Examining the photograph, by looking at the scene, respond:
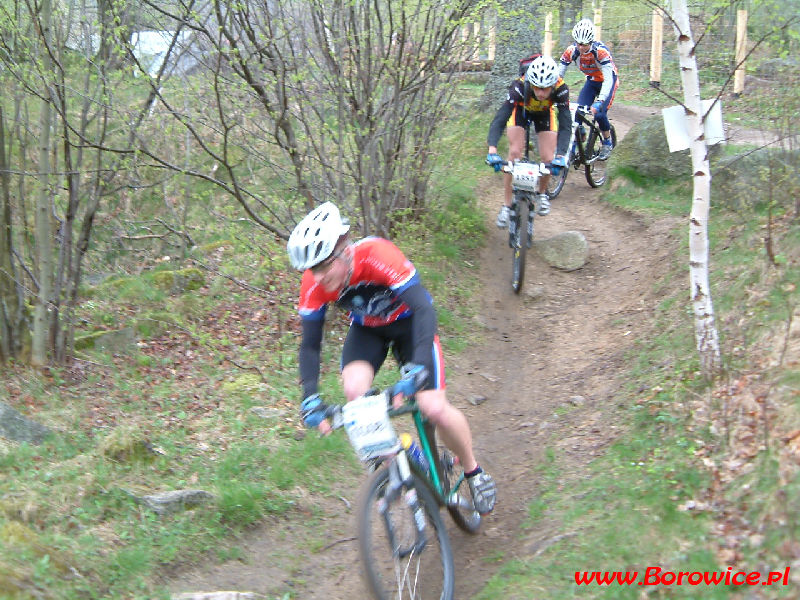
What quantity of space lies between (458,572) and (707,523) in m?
1.29

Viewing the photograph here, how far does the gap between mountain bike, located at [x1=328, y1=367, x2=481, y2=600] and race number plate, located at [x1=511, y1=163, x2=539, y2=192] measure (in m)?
4.62

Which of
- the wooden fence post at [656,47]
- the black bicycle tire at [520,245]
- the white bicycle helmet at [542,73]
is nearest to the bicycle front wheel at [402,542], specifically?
the black bicycle tire at [520,245]

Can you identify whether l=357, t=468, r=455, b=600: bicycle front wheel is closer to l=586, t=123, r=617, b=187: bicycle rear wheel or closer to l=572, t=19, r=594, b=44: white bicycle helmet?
l=572, t=19, r=594, b=44: white bicycle helmet

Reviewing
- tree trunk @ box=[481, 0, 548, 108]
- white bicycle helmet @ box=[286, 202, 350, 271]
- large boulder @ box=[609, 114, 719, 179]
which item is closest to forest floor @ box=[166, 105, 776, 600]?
large boulder @ box=[609, 114, 719, 179]

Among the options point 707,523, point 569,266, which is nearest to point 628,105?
point 569,266

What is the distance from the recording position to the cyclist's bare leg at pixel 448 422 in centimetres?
358

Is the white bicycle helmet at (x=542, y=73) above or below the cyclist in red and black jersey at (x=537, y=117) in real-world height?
above

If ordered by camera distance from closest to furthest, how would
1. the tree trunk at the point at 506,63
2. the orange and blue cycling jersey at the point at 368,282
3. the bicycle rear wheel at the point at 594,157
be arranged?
the orange and blue cycling jersey at the point at 368,282, the bicycle rear wheel at the point at 594,157, the tree trunk at the point at 506,63

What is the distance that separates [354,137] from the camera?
22.6 ft

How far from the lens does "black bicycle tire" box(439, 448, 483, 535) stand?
402 centimetres

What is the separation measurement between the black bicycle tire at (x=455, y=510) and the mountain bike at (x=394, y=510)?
1.13ft

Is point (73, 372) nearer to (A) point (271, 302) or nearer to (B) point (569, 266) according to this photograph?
(A) point (271, 302)

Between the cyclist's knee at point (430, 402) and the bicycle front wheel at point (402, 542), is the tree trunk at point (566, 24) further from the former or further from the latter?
the bicycle front wheel at point (402, 542)

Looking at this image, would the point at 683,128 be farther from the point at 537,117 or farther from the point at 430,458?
the point at 537,117
